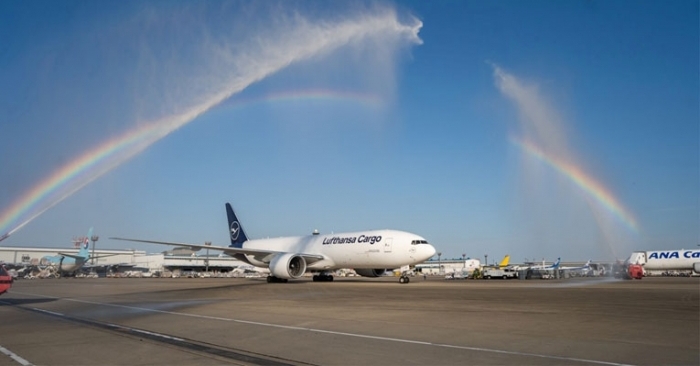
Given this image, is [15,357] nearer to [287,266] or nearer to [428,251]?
[428,251]

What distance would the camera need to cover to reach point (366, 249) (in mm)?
42688

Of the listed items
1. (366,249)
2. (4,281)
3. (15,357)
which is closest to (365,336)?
(15,357)

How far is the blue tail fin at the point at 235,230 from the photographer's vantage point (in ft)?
206

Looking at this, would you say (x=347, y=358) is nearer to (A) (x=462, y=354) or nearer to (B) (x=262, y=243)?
(A) (x=462, y=354)

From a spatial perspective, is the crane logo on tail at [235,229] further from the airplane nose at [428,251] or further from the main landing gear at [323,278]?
the airplane nose at [428,251]

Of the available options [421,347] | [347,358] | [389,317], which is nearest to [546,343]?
[421,347]

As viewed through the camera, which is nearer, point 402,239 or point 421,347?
point 421,347

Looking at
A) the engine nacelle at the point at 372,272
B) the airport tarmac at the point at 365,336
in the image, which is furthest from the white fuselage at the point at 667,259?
the airport tarmac at the point at 365,336

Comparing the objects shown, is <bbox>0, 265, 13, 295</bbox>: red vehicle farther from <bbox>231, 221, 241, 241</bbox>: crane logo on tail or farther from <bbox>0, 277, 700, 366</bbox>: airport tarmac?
<bbox>231, 221, 241, 241</bbox>: crane logo on tail

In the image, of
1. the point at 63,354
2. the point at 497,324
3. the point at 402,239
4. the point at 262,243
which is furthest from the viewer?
the point at 262,243

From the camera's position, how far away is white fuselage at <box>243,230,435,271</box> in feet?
131

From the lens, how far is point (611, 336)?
392 inches

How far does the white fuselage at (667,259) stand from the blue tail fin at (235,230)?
57729 millimetres

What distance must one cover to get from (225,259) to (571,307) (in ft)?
555
